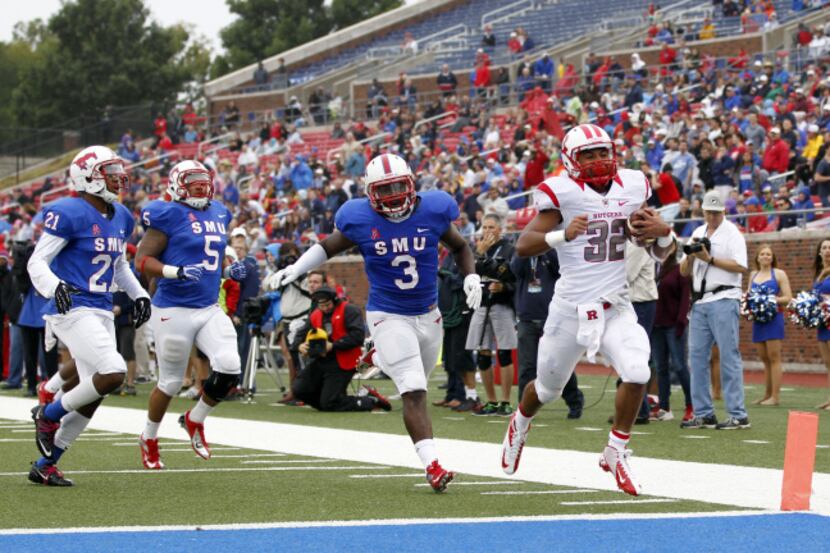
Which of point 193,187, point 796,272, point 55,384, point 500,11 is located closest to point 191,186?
point 193,187

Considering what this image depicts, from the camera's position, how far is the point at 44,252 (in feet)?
28.8

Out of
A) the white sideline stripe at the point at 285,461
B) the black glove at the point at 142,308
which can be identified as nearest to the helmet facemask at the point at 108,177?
the black glove at the point at 142,308

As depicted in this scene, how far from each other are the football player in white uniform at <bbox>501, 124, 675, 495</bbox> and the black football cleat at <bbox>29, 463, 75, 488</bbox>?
2.82m

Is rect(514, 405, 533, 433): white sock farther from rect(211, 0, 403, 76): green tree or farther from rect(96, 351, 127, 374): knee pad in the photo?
rect(211, 0, 403, 76): green tree

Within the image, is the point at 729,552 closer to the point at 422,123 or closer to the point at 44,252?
the point at 44,252

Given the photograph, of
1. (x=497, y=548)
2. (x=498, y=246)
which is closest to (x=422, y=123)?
(x=498, y=246)

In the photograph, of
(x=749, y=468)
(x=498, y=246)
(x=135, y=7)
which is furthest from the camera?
(x=135, y=7)

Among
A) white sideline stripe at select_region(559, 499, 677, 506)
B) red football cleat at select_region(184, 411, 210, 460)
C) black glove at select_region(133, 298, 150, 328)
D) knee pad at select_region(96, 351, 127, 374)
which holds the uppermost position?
black glove at select_region(133, 298, 150, 328)

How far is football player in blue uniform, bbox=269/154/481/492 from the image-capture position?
838 cm

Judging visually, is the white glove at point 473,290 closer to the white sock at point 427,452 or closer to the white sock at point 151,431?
A: the white sock at point 427,452

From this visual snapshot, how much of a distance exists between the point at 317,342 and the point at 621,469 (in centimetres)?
727

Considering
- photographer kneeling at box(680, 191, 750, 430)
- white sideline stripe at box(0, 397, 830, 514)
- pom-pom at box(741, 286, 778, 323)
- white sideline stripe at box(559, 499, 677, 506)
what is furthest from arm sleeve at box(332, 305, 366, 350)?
white sideline stripe at box(559, 499, 677, 506)

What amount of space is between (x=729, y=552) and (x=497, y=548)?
0.96m

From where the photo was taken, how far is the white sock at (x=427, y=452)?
805cm
